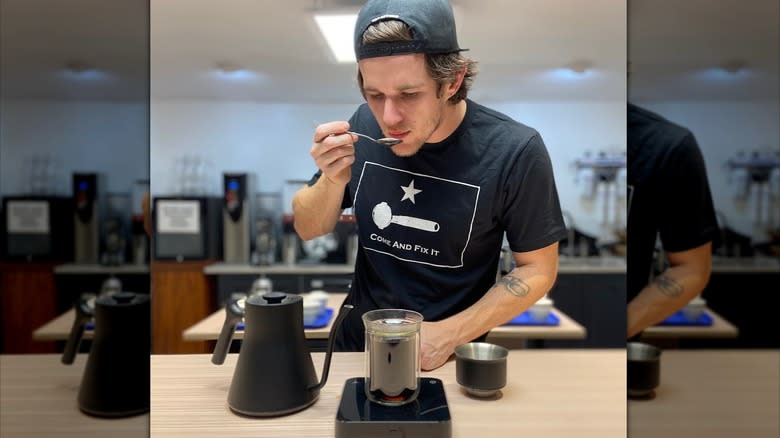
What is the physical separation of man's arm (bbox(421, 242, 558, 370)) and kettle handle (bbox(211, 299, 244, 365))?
38 centimetres

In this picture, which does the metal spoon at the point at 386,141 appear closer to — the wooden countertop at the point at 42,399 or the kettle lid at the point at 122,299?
the kettle lid at the point at 122,299

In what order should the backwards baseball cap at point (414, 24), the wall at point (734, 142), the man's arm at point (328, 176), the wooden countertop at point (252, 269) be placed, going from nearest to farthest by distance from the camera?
the wall at point (734, 142) < the backwards baseball cap at point (414, 24) < the man's arm at point (328, 176) < the wooden countertop at point (252, 269)

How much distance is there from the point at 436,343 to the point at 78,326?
66cm

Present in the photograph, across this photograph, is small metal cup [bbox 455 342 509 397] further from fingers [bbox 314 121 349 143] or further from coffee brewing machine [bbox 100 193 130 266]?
coffee brewing machine [bbox 100 193 130 266]

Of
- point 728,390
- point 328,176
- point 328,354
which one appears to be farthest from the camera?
point 328,176

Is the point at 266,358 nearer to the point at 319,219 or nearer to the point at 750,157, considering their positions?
the point at 319,219

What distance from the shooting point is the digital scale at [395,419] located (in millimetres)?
854

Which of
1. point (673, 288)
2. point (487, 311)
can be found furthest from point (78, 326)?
point (673, 288)

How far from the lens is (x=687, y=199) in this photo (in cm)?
82

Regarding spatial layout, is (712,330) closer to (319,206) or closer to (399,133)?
(399,133)

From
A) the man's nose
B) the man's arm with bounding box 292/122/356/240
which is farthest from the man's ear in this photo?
the man's arm with bounding box 292/122/356/240

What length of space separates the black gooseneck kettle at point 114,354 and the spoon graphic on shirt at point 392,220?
0.46 metres

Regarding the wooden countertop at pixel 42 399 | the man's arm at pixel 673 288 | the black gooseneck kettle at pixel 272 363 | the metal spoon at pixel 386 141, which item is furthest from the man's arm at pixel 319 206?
the man's arm at pixel 673 288

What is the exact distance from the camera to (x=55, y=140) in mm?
873
